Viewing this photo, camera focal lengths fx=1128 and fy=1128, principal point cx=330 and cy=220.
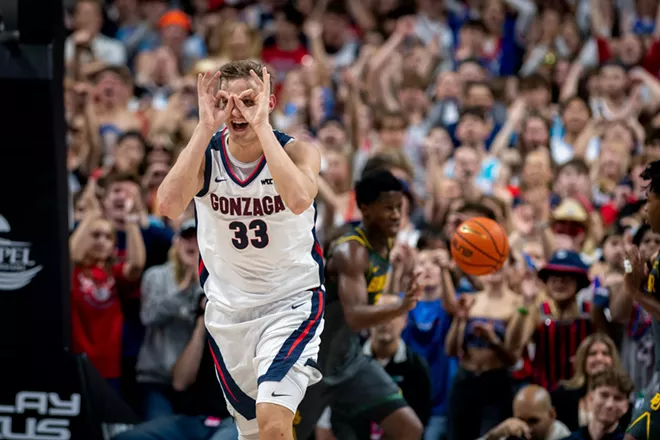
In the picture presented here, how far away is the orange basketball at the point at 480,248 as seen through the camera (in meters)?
7.80

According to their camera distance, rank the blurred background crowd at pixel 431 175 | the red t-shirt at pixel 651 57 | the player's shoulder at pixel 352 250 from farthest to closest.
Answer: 1. the red t-shirt at pixel 651 57
2. the blurred background crowd at pixel 431 175
3. the player's shoulder at pixel 352 250

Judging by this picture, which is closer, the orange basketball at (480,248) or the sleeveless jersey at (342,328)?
the sleeveless jersey at (342,328)

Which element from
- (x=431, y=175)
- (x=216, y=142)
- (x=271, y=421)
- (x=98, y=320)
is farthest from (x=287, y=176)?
(x=431, y=175)

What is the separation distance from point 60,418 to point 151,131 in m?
4.61

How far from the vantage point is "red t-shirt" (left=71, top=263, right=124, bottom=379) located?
30.2 ft

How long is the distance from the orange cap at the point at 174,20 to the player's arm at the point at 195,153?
827 centimetres

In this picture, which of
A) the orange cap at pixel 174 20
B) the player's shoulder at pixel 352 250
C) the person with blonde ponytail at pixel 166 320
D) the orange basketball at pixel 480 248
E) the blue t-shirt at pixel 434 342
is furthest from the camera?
the orange cap at pixel 174 20

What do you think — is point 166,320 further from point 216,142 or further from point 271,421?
point 271,421

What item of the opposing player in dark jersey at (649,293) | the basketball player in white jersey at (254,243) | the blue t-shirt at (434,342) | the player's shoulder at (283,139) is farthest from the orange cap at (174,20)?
the opposing player in dark jersey at (649,293)

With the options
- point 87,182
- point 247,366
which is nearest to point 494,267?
point 247,366

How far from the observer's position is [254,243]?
625 centimetres

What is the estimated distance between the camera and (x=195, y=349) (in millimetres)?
8367

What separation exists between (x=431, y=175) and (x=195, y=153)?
16.8 feet

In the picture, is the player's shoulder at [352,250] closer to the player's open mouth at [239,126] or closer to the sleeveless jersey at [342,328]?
the sleeveless jersey at [342,328]
